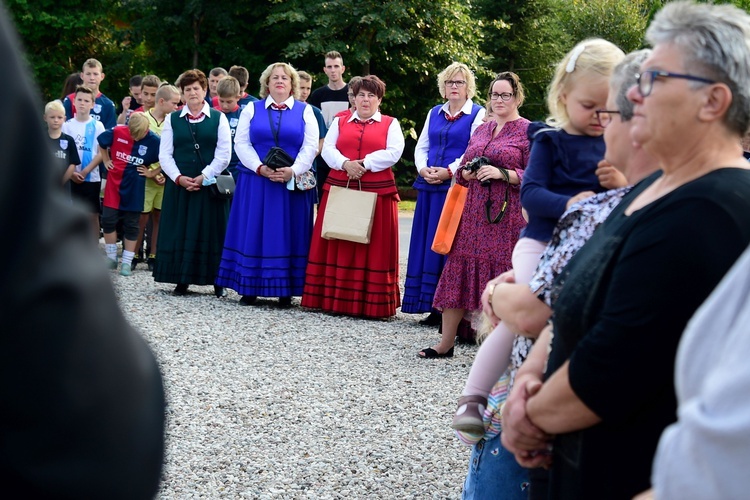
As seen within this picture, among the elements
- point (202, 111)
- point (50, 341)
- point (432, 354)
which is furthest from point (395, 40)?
point (50, 341)

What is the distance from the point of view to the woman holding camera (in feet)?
21.8

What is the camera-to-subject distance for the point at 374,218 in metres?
8.52

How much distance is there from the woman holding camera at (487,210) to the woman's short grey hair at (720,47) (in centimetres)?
460

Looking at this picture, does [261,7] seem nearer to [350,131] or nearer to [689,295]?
[350,131]

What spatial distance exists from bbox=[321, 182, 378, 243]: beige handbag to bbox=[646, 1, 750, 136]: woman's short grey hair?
6.39 meters

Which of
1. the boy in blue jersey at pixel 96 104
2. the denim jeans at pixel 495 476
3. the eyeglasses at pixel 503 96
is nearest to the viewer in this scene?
the denim jeans at pixel 495 476

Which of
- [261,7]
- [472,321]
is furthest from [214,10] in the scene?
[472,321]

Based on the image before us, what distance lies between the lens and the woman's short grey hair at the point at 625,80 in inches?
90.5

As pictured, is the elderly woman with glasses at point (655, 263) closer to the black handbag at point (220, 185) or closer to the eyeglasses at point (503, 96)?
the eyeglasses at point (503, 96)

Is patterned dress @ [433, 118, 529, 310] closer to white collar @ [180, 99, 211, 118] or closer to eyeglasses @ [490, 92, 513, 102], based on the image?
eyeglasses @ [490, 92, 513, 102]

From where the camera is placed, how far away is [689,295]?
1.79 metres

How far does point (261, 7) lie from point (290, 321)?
860 inches

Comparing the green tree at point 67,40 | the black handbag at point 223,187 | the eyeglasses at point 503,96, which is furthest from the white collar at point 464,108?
the green tree at point 67,40

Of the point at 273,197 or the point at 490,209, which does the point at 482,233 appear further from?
the point at 273,197
